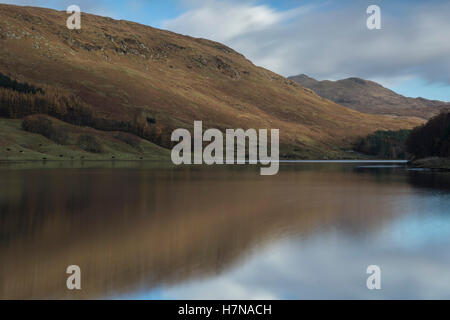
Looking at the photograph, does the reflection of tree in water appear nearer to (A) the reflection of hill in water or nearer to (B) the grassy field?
(A) the reflection of hill in water

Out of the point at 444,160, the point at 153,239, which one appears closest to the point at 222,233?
the point at 153,239

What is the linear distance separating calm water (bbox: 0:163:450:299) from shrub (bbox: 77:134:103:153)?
13586 centimetres

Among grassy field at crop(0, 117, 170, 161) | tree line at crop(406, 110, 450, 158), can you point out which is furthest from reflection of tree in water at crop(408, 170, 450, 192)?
grassy field at crop(0, 117, 170, 161)

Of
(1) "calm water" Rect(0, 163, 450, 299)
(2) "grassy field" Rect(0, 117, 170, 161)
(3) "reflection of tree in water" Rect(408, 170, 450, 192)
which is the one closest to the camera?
(1) "calm water" Rect(0, 163, 450, 299)

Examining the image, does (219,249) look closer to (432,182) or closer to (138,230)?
(138,230)

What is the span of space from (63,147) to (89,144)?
45.2 feet

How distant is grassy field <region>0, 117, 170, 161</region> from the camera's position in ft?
432

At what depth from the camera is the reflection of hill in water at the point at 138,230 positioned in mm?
13273

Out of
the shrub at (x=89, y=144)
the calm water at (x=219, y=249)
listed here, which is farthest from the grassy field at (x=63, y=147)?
the calm water at (x=219, y=249)
